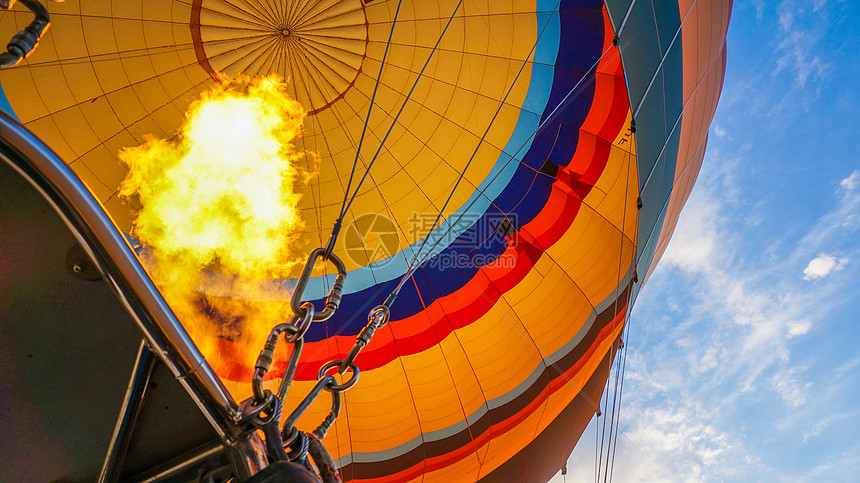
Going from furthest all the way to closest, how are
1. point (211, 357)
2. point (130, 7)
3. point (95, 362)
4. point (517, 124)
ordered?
point (517, 124) < point (211, 357) < point (130, 7) < point (95, 362)

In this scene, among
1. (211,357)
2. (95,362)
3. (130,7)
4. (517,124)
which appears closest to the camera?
(95,362)

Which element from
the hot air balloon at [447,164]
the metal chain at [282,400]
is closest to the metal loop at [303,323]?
the metal chain at [282,400]

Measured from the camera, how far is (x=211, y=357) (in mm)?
4910

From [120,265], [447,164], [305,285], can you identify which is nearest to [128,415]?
[120,265]

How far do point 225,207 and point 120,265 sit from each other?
4.11 metres

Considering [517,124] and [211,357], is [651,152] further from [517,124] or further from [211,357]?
[211,357]

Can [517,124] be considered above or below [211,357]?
above

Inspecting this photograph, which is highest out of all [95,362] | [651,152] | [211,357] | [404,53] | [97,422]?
[404,53]

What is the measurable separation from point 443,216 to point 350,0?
2.29m

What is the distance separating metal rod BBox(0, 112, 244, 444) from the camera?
1.29 metres

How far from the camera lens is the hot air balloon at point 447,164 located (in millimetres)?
4750

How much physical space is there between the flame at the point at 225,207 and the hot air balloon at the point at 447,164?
12 centimetres

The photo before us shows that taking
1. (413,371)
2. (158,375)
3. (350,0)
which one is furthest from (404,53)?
(158,375)

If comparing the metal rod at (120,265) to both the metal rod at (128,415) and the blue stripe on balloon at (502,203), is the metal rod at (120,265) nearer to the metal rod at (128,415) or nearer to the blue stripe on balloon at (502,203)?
the metal rod at (128,415)
